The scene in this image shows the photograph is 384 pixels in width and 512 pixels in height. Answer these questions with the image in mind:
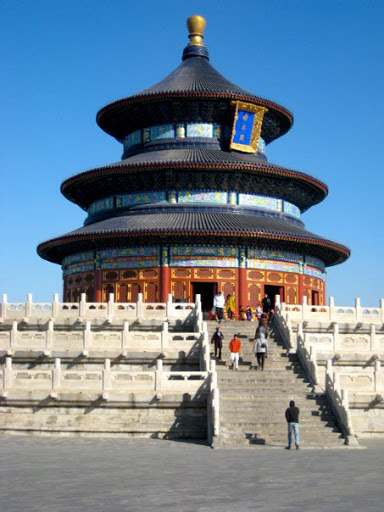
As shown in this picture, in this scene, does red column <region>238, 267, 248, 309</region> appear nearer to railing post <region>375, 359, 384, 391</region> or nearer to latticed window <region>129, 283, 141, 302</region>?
latticed window <region>129, 283, 141, 302</region>

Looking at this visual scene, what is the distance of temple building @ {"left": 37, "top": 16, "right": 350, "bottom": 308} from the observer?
41219 mm

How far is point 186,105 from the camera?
1812 inches

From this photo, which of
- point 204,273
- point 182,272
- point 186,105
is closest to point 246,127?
point 186,105

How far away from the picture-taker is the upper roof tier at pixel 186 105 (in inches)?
1784

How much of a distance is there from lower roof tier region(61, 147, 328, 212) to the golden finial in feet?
37.9

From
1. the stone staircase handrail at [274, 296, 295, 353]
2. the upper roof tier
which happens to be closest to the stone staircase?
the stone staircase handrail at [274, 296, 295, 353]

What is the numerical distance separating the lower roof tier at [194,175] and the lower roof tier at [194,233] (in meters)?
1.87

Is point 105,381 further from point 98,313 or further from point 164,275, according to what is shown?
point 164,275

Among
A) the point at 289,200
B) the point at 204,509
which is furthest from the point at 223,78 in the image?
the point at 204,509

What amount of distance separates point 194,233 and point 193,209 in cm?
368

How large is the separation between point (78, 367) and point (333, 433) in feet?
27.9

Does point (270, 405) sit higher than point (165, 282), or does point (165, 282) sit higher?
point (165, 282)

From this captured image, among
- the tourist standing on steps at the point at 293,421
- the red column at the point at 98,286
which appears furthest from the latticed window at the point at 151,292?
the tourist standing on steps at the point at 293,421

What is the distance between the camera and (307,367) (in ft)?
82.3
